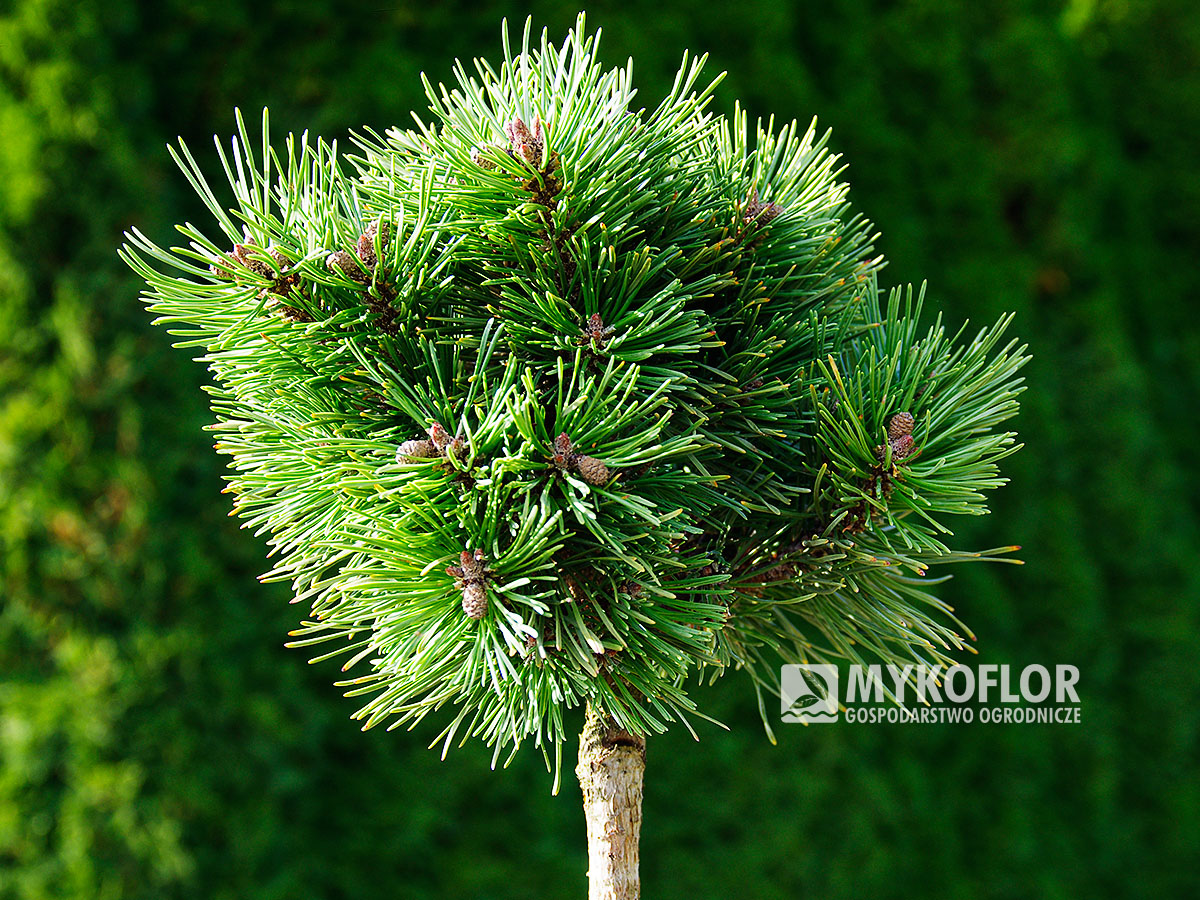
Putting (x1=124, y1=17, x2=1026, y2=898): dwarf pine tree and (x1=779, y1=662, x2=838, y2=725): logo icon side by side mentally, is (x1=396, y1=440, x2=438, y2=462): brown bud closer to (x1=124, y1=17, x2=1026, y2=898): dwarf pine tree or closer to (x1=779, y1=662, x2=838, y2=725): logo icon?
(x1=124, y1=17, x2=1026, y2=898): dwarf pine tree

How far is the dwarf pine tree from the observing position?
522 mm

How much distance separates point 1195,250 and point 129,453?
211 centimetres

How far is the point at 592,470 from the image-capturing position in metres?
0.51

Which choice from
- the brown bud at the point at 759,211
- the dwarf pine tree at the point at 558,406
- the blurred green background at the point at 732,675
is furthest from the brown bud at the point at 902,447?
the blurred green background at the point at 732,675

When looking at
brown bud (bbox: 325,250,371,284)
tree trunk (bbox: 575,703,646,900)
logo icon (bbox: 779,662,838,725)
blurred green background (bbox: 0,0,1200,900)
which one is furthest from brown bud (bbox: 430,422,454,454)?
blurred green background (bbox: 0,0,1200,900)

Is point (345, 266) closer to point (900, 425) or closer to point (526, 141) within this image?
point (526, 141)

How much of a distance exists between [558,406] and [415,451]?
0.27 feet

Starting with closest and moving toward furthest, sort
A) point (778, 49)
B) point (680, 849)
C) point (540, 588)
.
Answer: point (540, 588) → point (680, 849) → point (778, 49)

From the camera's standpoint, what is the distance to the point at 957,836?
176cm

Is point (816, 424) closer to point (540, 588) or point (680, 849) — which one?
point (540, 588)

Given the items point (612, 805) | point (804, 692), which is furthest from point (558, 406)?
point (804, 692)

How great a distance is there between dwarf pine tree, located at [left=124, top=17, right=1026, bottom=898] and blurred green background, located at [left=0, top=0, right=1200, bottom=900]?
923mm

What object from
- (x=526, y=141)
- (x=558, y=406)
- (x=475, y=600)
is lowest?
(x=475, y=600)

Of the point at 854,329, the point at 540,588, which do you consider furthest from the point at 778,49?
the point at 540,588
